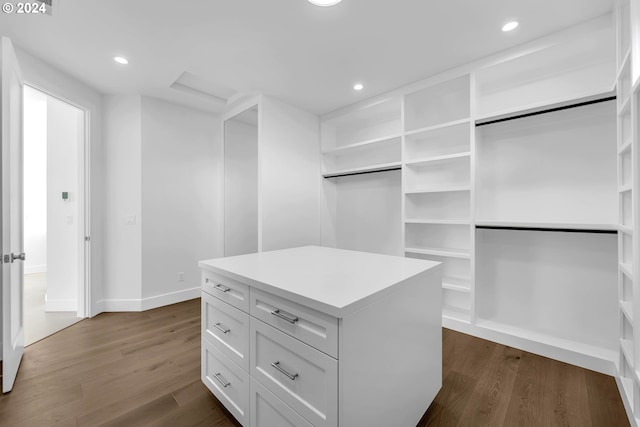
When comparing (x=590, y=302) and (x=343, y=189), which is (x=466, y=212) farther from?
(x=343, y=189)

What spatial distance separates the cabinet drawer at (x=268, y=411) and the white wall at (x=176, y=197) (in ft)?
8.75

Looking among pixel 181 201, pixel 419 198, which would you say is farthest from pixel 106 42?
pixel 419 198

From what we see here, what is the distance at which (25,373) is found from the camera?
202 centimetres

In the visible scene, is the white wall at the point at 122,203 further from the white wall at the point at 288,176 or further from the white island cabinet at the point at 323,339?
the white island cabinet at the point at 323,339

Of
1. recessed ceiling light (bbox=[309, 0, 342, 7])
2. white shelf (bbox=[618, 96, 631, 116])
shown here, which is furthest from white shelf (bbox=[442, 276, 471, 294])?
recessed ceiling light (bbox=[309, 0, 342, 7])

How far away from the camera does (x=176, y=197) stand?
3.63m

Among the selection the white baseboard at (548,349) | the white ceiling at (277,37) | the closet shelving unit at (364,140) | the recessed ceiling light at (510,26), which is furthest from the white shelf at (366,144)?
the white baseboard at (548,349)

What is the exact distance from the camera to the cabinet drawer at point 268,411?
112 cm

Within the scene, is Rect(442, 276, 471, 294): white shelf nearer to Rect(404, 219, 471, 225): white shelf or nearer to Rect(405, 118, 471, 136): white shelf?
Rect(404, 219, 471, 225): white shelf

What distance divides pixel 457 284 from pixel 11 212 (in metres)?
3.83

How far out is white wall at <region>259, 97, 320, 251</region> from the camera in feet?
10.9

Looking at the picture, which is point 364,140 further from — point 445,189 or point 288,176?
point 445,189

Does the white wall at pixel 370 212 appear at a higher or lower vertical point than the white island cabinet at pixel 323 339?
higher

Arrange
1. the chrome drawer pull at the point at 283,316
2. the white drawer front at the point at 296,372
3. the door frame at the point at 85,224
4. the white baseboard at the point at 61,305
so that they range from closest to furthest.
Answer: the white drawer front at the point at 296,372 → the chrome drawer pull at the point at 283,316 → the door frame at the point at 85,224 → the white baseboard at the point at 61,305
